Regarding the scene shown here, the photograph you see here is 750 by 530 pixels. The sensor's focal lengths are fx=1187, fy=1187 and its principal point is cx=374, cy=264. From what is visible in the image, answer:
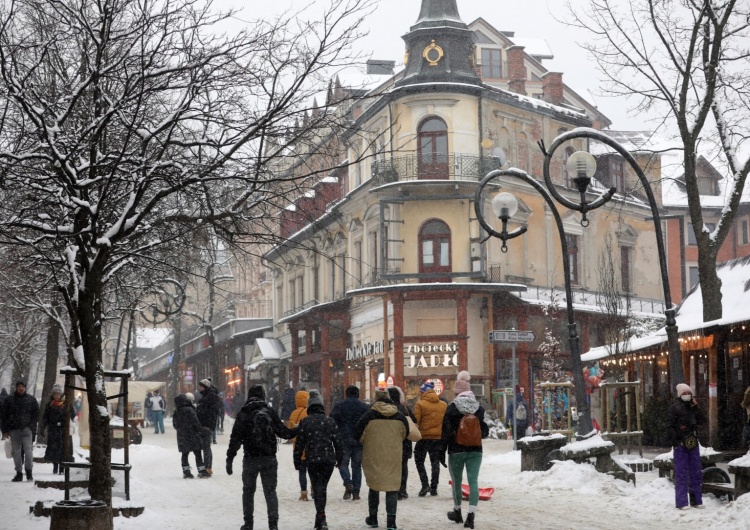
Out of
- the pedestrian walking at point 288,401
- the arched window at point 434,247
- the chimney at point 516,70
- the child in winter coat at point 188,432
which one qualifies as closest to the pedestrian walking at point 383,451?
the child in winter coat at point 188,432

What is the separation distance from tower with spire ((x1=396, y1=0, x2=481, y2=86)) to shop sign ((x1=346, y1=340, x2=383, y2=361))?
386 inches

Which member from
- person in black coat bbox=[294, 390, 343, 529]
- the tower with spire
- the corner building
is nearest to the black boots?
person in black coat bbox=[294, 390, 343, 529]

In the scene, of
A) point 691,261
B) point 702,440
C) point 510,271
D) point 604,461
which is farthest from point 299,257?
point 604,461

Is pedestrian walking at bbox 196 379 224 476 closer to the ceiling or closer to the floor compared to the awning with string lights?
closer to the floor

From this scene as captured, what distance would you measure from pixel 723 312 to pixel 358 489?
969 centimetres

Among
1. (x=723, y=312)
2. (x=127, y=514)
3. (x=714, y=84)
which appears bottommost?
(x=127, y=514)

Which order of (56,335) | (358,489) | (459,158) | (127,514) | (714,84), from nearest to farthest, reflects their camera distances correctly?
(127,514) < (358,489) < (714,84) < (56,335) < (459,158)

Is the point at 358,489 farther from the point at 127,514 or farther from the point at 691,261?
the point at 691,261

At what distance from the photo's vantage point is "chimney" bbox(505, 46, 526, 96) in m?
48.9

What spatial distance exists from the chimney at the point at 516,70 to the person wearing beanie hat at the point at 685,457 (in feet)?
114

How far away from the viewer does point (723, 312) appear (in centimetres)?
2366

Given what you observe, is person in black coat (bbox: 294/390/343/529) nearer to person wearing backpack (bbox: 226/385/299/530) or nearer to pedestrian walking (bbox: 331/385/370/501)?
person wearing backpack (bbox: 226/385/299/530)

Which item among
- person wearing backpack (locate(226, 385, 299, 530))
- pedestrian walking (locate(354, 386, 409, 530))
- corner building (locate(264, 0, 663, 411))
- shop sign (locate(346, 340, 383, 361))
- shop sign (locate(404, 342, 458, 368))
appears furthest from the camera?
shop sign (locate(346, 340, 383, 361))

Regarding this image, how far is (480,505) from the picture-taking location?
16578 millimetres
